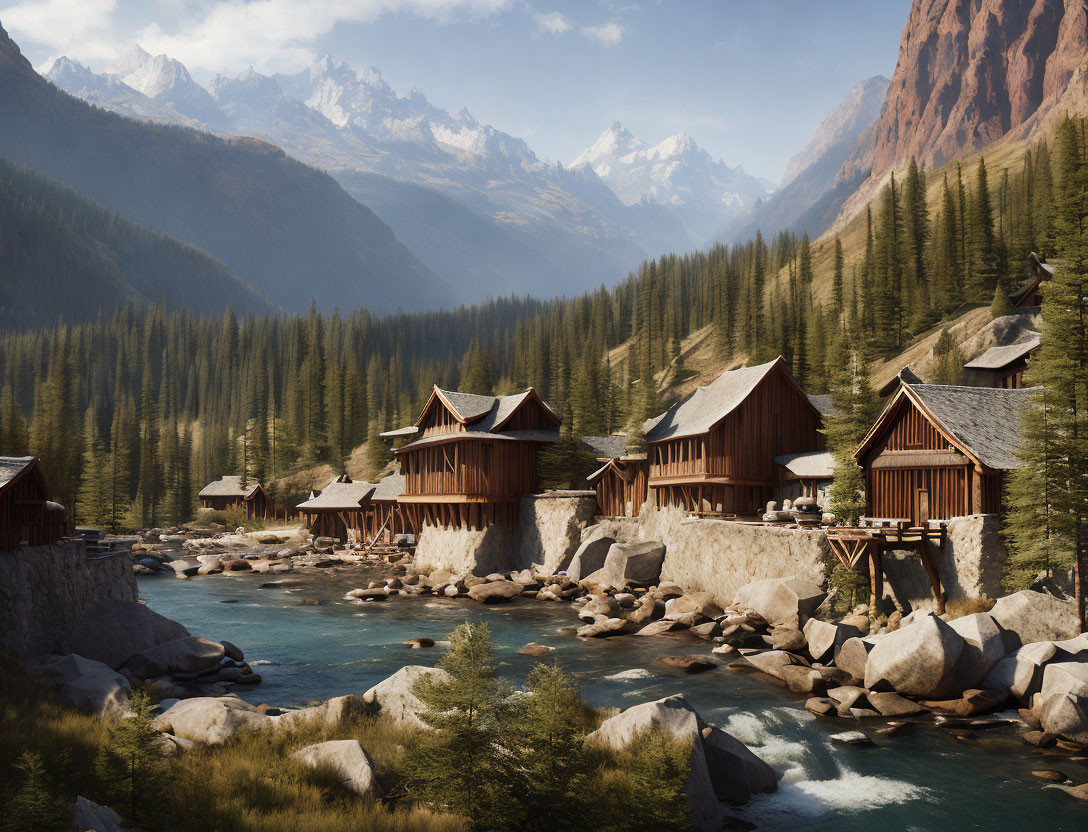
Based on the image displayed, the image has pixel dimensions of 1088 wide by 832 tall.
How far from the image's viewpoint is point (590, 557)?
2264 inches

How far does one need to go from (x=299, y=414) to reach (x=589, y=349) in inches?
2423

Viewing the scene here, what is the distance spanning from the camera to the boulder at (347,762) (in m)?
16.9

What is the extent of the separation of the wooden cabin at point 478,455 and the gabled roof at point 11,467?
3403 cm

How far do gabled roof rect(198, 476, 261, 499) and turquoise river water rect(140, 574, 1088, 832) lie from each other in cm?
7098

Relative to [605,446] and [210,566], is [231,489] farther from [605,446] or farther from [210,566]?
[605,446]

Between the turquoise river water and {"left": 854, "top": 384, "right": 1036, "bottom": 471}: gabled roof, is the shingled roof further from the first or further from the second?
{"left": 854, "top": 384, "right": 1036, "bottom": 471}: gabled roof

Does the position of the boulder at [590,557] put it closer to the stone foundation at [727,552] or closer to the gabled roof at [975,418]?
the stone foundation at [727,552]

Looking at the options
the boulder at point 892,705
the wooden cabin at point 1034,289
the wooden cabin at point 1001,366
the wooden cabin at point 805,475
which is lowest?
the boulder at point 892,705

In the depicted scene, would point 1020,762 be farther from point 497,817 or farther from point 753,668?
point 497,817

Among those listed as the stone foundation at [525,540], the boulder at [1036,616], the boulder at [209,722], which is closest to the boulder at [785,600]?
the boulder at [1036,616]

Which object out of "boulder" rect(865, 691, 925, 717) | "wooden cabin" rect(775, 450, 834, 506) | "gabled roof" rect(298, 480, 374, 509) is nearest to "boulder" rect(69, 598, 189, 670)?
"boulder" rect(865, 691, 925, 717)

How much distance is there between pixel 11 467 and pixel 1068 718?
40868 millimetres

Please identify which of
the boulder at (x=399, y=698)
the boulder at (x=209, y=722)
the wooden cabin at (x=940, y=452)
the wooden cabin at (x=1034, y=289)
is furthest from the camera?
the wooden cabin at (x=1034, y=289)

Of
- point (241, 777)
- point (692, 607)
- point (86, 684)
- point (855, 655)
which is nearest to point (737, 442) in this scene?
point (692, 607)
